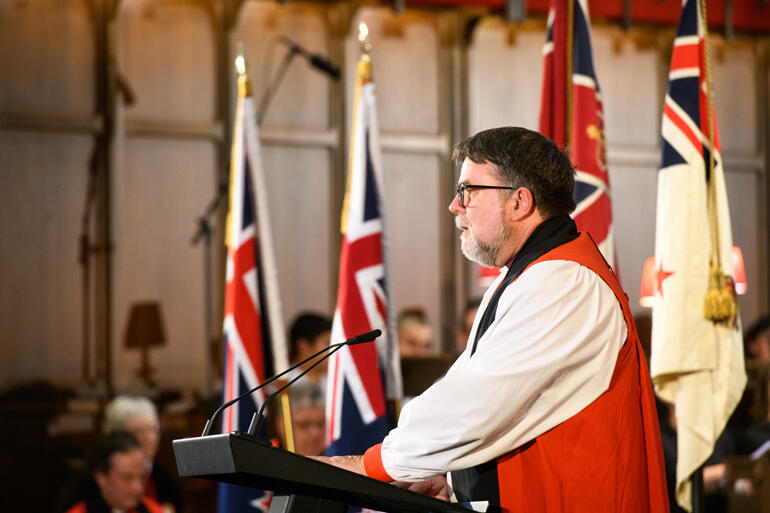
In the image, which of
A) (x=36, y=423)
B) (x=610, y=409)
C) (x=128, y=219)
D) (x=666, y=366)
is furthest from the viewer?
(x=128, y=219)

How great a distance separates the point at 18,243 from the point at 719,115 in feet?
17.7

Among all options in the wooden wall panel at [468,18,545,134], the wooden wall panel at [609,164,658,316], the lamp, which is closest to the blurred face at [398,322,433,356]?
the lamp

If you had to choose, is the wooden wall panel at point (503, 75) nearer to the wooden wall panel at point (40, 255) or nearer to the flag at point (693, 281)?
the wooden wall panel at point (40, 255)

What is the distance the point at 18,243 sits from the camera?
6.84 m

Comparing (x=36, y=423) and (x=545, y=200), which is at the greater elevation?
(x=545, y=200)

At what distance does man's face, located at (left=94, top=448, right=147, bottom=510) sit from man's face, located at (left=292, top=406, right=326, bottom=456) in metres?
0.79

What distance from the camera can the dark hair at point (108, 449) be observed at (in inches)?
206

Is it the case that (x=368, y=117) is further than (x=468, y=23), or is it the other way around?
(x=468, y=23)

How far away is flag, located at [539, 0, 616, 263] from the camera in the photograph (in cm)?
391

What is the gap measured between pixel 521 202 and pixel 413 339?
4646 mm

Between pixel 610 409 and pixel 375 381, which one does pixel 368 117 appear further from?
pixel 610 409

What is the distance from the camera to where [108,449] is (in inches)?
209

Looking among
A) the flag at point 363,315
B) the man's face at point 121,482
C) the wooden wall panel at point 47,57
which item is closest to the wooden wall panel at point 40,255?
the wooden wall panel at point 47,57

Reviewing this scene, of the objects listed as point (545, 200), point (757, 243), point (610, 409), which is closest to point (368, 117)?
point (545, 200)
